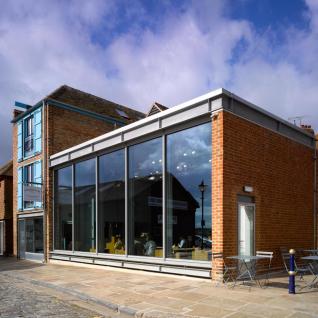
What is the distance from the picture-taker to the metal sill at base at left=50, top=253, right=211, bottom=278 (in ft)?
35.9

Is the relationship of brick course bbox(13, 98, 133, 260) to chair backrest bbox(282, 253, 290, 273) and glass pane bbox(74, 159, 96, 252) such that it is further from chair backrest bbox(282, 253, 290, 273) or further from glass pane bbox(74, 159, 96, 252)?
chair backrest bbox(282, 253, 290, 273)

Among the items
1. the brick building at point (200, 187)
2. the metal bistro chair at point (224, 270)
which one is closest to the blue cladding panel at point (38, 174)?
the brick building at point (200, 187)

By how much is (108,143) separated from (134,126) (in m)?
1.92

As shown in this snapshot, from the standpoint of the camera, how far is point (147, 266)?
1271cm

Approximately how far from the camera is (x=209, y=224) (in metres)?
11.0

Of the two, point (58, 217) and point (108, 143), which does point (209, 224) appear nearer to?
point (108, 143)

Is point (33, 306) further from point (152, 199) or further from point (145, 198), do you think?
point (145, 198)

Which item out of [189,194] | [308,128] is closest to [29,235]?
[189,194]

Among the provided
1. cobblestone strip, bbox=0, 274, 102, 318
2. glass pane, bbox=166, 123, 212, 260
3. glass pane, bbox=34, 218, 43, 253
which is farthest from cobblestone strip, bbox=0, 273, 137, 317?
glass pane, bbox=34, 218, 43, 253

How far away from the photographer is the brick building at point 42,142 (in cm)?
1925

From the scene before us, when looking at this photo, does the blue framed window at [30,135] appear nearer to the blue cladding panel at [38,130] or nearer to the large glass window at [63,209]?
the blue cladding panel at [38,130]

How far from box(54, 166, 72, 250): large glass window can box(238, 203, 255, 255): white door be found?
8891mm

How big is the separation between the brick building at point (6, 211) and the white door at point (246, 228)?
1728 centimetres

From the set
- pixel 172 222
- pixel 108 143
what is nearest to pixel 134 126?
pixel 108 143
